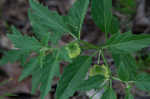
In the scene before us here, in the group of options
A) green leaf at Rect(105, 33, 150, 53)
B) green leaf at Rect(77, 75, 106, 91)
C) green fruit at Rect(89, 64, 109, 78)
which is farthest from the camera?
green fruit at Rect(89, 64, 109, 78)

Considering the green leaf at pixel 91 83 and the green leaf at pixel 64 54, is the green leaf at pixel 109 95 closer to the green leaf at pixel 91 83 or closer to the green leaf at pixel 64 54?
the green leaf at pixel 91 83

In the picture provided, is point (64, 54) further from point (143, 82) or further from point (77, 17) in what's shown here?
point (143, 82)

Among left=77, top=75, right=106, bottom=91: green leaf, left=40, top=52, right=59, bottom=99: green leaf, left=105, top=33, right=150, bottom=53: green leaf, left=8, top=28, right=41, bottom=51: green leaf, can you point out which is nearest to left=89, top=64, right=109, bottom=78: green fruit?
left=77, top=75, right=106, bottom=91: green leaf

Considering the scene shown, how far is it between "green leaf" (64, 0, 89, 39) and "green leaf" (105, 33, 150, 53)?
0.27 m

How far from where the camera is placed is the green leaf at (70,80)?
4.44 ft

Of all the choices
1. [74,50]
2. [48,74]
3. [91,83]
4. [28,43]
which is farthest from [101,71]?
[28,43]

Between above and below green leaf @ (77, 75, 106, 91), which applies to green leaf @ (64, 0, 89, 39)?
above

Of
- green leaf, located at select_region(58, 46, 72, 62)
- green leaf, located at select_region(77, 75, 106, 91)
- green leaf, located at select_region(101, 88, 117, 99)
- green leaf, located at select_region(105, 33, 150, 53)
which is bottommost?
green leaf, located at select_region(101, 88, 117, 99)

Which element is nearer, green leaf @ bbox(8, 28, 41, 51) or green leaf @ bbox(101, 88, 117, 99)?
green leaf @ bbox(101, 88, 117, 99)

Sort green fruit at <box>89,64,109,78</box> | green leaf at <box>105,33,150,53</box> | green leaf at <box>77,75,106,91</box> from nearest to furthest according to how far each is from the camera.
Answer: green leaf at <box>105,33,150,53</box> → green leaf at <box>77,75,106,91</box> → green fruit at <box>89,64,109,78</box>

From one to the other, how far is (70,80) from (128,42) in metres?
0.50

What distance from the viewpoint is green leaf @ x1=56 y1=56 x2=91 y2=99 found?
1354 mm

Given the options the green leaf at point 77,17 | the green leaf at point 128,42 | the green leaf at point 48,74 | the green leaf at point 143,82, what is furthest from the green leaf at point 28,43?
the green leaf at point 143,82

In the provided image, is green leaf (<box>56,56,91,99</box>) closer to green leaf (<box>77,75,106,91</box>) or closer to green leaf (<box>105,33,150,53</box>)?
green leaf (<box>77,75,106,91</box>)
